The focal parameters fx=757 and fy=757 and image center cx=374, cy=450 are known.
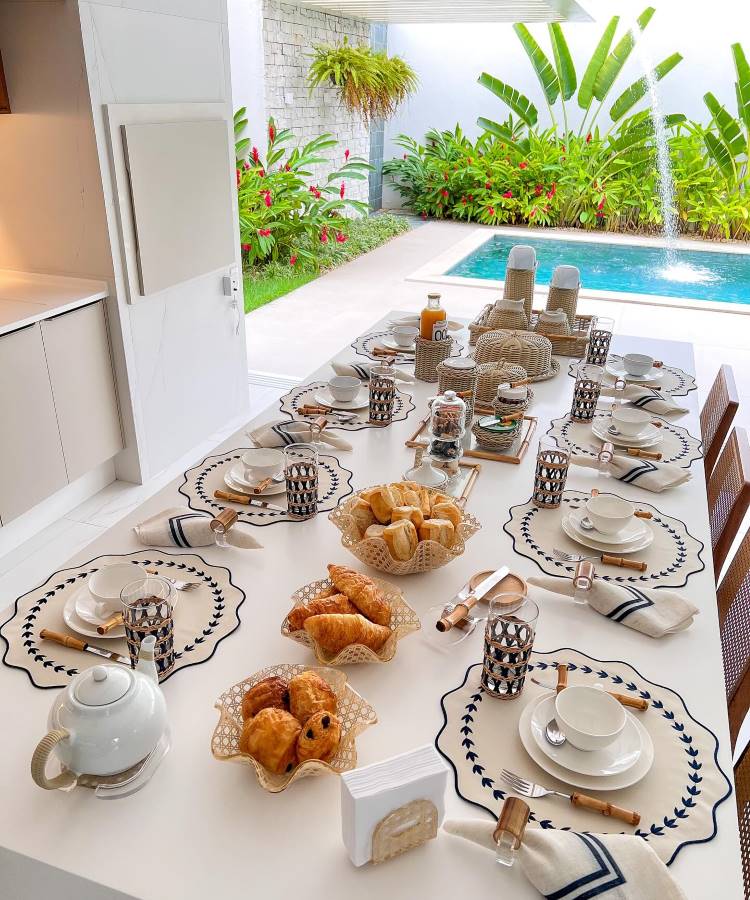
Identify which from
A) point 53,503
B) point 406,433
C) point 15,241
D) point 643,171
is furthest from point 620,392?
point 643,171

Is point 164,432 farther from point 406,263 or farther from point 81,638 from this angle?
point 406,263

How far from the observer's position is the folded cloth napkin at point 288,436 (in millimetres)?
1975

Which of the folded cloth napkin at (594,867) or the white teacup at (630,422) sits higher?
the white teacup at (630,422)

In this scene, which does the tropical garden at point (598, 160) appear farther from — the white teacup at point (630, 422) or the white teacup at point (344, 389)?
the white teacup at point (344, 389)

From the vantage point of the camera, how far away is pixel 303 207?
7797mm

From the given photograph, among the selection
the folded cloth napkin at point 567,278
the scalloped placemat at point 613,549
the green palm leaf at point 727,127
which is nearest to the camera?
the scalloped placemat at point 613,549

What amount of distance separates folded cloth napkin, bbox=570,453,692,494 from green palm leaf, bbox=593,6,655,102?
8.74 meters

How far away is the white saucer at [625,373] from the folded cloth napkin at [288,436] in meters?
1.03

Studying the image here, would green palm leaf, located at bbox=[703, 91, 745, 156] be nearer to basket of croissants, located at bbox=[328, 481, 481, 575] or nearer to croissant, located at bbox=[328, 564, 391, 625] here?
basket of croissants, located at bbox=[328, 481, 481, 575]

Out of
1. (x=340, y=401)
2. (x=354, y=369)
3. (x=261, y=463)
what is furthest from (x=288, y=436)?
(x=354, y=369)

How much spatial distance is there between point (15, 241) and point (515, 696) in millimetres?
2890

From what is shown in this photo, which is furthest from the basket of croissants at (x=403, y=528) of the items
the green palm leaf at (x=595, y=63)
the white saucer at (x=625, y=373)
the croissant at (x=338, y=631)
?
the green palm leaf at (x=595, y=63)

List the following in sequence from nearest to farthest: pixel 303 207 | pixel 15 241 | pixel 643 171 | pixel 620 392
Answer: pixel 620 392
pixel 15 241
pixel 303 207
pixel 643 171

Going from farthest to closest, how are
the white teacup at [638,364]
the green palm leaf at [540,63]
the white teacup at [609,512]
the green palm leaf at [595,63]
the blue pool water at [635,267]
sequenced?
the green palm leaf at [540,63] → the green palm leaf at [595,63] → the blue pool water at [635,267] → the white teacup at [638,364] → the white teacup at [609,512]
